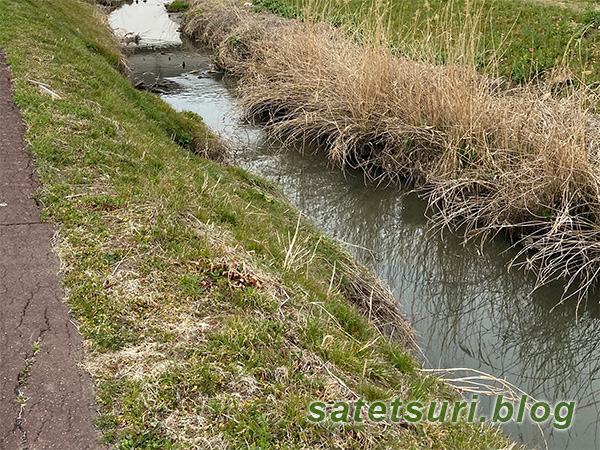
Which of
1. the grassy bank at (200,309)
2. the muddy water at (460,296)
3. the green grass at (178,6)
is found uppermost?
the green grass at (178,6)

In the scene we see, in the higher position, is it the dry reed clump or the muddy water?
the dry reed clump

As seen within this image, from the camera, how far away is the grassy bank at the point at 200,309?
2.83 m

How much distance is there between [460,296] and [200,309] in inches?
143

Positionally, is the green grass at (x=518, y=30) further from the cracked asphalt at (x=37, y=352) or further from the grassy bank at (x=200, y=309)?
the cracked asphalt at (x=37, y=352)

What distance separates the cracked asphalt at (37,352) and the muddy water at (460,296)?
3070 mm

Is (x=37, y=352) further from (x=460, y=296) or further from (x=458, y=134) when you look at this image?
(x=458, y=134)

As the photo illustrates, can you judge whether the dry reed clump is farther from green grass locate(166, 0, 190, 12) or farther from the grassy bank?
green grass locate(166, 0, 190, 12)

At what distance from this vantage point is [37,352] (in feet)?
9.99

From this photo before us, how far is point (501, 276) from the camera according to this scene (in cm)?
666

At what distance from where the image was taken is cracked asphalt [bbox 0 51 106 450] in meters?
Result: 2.62

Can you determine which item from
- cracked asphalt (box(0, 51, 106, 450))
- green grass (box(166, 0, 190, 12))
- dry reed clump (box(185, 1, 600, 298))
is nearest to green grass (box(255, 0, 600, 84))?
dry reed clump (box(185, 1, 600, 298))

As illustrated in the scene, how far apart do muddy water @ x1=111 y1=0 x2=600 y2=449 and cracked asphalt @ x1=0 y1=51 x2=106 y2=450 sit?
10.1 ft

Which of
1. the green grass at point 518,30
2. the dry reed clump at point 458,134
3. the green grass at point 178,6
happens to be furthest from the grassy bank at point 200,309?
the green grass at point 178,6

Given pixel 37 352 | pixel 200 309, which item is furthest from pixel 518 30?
pixel 37 352
